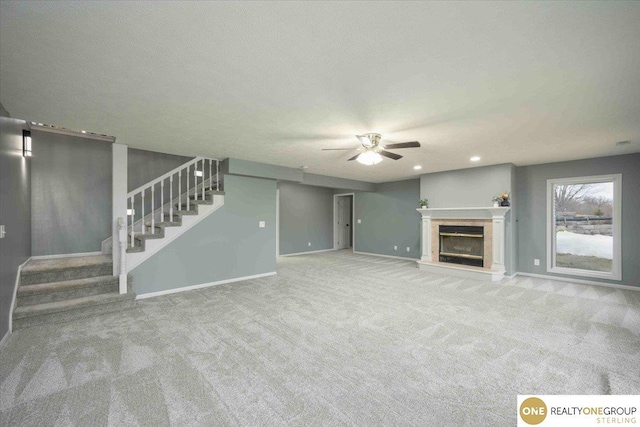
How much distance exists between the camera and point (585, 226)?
17.2 ft

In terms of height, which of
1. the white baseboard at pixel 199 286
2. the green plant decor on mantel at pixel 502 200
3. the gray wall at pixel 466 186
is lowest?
the white baseboard at pixel 199 286

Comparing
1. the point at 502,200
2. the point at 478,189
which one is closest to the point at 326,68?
the point at 502,200

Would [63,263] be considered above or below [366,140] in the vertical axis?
below

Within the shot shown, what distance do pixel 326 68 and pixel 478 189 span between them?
5204mm

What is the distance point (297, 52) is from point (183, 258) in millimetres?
4046

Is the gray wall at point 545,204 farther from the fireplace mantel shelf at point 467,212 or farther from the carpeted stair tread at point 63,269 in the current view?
the carpeted stair tread at point 63,269

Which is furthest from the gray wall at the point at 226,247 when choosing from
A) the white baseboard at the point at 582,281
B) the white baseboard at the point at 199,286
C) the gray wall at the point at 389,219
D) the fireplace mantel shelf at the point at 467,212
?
the white baseboard at the point at 582,281

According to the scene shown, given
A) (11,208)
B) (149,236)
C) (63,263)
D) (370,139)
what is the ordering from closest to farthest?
(11,208)
(370,139)
(63,263)
(149,236)

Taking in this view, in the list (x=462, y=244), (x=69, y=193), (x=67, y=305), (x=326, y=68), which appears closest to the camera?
(x=326, y=68)

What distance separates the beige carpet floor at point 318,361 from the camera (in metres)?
1.77

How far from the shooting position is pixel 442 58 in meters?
1.86

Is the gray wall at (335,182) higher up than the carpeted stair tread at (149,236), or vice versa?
the gray wall at (335,182)

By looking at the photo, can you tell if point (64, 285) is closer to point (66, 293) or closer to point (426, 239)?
point (66, 293)

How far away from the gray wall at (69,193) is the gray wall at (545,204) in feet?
27.8
